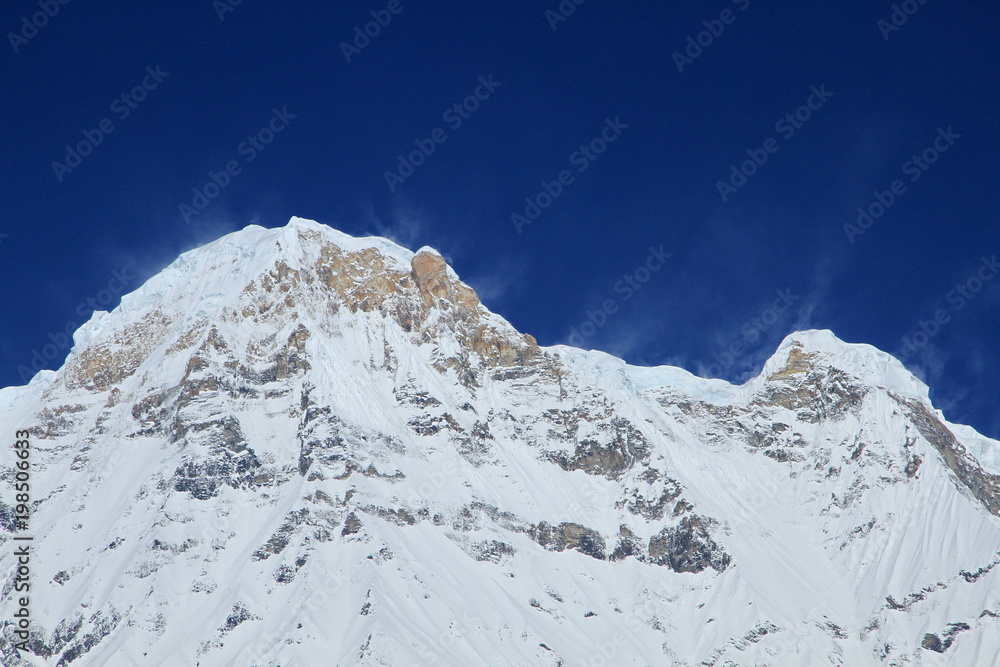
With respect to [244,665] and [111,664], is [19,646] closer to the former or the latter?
[111,664]

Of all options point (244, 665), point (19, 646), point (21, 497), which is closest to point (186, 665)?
point (244, 665)

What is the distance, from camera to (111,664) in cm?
19938

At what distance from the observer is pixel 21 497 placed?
139 m

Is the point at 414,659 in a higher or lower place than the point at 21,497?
higher

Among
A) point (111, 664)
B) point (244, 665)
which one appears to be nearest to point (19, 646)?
point (111, 664)

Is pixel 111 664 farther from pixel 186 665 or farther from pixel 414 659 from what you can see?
pixel 414 659

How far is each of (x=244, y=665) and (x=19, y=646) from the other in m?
36.6

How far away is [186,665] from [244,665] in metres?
10.4

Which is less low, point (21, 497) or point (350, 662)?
point (350, 662)

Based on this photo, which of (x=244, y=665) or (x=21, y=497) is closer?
(x=21, y=497)

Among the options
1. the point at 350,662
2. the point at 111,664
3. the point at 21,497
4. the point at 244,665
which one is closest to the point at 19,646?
the point at 111,664

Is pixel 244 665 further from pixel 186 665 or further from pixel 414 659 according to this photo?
pixel 414 659

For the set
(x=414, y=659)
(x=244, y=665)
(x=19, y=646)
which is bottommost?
(x=19, y=646)

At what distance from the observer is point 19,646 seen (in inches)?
7672
